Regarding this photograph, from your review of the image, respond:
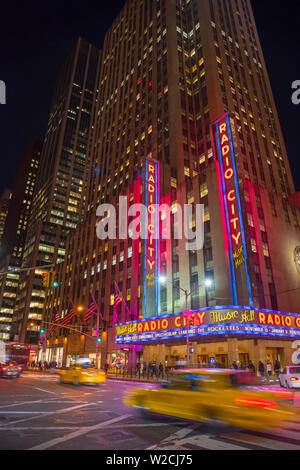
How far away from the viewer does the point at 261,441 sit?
24.1ft

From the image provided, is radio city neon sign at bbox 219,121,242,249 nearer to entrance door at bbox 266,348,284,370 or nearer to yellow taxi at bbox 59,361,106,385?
entrance door at bbox 266,348,284,370

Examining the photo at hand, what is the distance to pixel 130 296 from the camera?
51.9m

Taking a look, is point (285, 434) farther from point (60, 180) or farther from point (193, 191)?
point (60, 180)

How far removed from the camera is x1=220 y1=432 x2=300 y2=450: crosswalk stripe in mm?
6870

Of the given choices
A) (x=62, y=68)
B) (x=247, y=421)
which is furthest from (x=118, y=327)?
(x=62, y=68)

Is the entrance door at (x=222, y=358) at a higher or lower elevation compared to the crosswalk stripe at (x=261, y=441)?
higher

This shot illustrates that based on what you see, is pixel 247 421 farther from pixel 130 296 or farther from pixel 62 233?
pixel 62 233

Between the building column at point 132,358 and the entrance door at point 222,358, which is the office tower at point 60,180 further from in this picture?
the entrance door at point 222,358

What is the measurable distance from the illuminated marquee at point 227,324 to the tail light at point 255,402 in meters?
21.8

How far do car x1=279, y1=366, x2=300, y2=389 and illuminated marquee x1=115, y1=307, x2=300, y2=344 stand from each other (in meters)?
10.1

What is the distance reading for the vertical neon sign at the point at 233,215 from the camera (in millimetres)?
33781

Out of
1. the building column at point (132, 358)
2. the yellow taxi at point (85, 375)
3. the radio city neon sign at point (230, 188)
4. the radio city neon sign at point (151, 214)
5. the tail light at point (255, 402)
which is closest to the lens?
the tail light at point (255, 402)

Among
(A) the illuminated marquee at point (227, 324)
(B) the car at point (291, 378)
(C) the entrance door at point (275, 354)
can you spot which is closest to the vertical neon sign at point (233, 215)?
(A) the illuminated marquee at point (227, 324)

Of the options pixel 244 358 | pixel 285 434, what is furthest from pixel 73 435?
pixel 244 358
